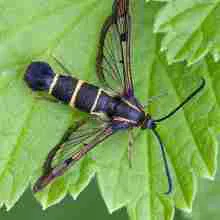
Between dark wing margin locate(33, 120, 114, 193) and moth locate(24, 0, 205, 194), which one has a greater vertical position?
moth locate(24, 0, 205, 194)

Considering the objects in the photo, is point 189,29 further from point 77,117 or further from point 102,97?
point 77,117

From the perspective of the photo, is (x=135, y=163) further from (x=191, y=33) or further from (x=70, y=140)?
(x=191, y=33)

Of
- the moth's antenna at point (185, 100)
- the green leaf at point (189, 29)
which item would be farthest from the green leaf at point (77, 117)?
the green leaf at point (189, 29)

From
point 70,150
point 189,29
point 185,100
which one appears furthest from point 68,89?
point 189,29

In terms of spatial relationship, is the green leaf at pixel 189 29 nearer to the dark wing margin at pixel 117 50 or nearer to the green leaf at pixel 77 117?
the green leaf at pixel 77 117

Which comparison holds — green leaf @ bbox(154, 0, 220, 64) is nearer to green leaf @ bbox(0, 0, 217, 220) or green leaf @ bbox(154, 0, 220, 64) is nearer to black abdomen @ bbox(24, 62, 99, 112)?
green leaf @ bbox(0, 0, 217, 220)

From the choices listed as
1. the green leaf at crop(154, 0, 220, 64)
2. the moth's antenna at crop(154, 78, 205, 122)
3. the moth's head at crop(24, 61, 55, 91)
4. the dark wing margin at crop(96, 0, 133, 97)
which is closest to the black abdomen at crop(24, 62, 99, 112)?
the moth's head at crop(24, 61, 55, 91)
